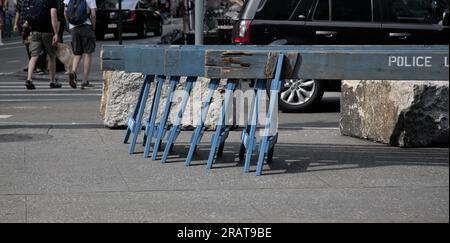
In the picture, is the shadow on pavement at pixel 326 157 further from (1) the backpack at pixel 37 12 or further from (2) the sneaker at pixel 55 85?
(2) the sneaker at pixel 55 85

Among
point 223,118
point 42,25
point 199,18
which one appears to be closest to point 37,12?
point 42,25

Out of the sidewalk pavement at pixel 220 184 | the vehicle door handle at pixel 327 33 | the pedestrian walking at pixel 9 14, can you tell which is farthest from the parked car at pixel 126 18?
the sidewalk pavement at pixel 220 184

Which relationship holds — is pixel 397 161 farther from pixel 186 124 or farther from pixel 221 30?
pixel 221 30

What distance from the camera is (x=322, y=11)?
43.9ft

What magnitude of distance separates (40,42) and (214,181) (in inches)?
358

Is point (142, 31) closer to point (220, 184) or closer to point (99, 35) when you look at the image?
point (99, 35)

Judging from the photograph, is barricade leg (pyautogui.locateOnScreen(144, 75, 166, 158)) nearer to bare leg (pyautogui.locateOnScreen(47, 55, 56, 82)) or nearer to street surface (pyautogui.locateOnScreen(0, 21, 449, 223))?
street surface (pyautogui.locateOnScreen(0, 21, 449, 223))

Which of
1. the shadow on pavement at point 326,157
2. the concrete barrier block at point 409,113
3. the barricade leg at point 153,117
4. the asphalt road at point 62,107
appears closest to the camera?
the shadow on pavement at point 326,157

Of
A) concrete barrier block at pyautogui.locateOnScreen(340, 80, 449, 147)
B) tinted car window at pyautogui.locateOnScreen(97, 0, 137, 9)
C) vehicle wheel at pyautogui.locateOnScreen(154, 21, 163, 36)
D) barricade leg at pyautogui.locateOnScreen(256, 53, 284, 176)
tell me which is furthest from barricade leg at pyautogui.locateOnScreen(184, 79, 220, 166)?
A: vehicle wheel at pyautogui.locateOnScreen(154, 21, 163, 36)

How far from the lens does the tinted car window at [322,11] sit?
13.4 meters

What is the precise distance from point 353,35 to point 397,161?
4490mm

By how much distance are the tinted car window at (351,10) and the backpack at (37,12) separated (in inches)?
215

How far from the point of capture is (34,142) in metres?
10.4
